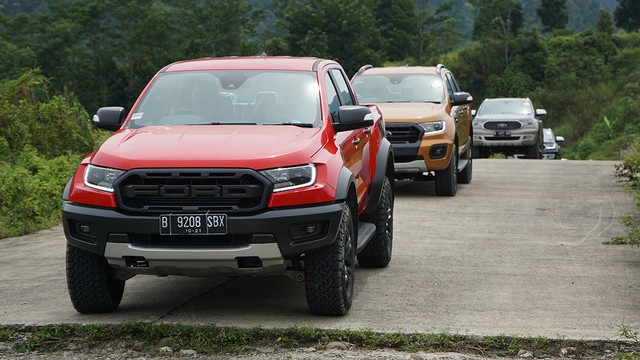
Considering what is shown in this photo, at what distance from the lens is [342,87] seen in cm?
930

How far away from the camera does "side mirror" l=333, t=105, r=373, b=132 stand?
317 inches

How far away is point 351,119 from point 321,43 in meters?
71.6

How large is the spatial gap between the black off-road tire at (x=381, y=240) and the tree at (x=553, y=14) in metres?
75.5

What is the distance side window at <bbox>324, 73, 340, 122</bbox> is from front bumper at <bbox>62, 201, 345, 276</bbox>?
58.0 inches

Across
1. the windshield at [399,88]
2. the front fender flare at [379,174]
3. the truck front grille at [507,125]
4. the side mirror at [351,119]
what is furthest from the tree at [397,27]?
the side mirror at [351,119]

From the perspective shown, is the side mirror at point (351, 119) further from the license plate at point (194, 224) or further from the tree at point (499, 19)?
the tree at point (499, 19)

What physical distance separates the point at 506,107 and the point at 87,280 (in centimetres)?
2357

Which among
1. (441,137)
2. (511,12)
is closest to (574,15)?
(511,12)

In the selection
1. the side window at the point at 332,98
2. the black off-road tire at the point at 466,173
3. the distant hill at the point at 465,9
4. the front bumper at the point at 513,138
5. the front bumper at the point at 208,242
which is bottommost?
the distant hill at the point at 465,9

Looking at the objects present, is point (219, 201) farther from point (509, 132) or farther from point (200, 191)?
point (509, 132)

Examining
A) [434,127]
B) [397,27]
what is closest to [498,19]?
[397,27]

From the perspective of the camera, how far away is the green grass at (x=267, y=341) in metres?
6.62

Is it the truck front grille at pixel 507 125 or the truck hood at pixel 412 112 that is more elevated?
the truck hood at pixel 412 112

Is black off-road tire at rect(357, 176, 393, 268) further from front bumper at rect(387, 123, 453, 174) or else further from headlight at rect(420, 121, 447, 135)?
headlight at rect(420, 121, 447, 135)
